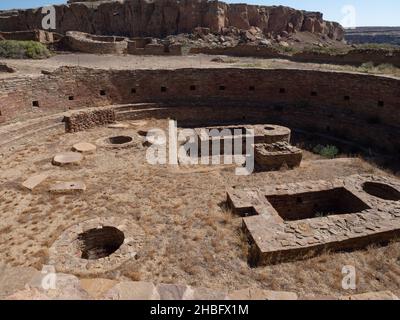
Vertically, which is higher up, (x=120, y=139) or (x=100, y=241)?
(x=120, y=139)

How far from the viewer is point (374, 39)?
3627 inches

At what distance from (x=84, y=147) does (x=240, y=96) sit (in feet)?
26.5

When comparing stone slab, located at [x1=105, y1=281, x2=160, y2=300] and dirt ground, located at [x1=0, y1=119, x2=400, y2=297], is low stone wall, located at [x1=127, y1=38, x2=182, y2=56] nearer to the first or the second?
dirt ground, located at [x1=0, y1=119, x2=400, y2=297]

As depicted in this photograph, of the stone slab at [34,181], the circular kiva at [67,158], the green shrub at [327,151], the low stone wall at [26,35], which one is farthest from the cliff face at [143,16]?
the stone slab at [34,181]

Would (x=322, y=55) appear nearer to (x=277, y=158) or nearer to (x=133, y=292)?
(x=277, y=158)

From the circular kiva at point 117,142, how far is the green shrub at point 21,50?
10.3 meters

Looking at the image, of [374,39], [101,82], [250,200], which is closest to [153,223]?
[250,200]

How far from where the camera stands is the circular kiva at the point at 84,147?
37.4 ft

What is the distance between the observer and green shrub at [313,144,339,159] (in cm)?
1185

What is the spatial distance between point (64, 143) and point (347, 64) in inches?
636

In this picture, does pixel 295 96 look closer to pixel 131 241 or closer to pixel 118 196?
pixel 118 196

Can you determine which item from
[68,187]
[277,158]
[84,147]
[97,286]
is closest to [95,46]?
[84,147]

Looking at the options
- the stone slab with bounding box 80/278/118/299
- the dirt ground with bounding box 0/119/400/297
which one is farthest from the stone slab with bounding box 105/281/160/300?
the dirt ground with bounding box 0/119/400/297

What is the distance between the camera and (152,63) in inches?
742
